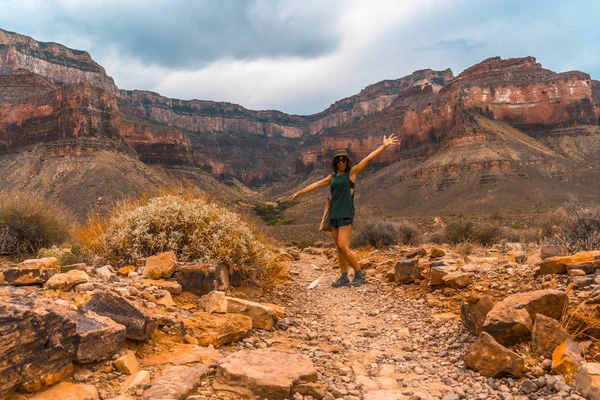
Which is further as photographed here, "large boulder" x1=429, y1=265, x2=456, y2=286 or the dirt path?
"large boulder" x1=429, y1=265, x2=456, y2=286

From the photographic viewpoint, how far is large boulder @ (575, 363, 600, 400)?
215 centimetres

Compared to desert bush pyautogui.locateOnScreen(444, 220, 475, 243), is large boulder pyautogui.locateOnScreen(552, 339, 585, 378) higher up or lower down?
higher up

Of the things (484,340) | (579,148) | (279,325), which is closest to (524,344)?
(484,340)

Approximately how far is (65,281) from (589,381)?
164 inches

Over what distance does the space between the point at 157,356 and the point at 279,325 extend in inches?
69.0

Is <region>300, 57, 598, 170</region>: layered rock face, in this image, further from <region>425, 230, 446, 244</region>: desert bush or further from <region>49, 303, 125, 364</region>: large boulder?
<region>49, 303, 125, 364</region>: large boulder

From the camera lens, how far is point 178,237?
5.54 meters

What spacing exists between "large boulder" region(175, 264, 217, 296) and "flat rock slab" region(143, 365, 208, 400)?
212cm

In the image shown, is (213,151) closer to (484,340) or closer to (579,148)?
(579,148)

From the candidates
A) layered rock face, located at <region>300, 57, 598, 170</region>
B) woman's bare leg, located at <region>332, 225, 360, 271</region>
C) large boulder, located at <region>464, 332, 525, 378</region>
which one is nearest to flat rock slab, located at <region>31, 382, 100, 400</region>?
large boulder, located at <region>464, 332, 525, 378</region>

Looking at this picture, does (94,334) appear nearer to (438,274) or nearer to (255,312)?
(255,312)

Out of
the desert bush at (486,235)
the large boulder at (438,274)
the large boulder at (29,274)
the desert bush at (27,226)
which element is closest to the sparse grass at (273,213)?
the desert bush at (486,235)

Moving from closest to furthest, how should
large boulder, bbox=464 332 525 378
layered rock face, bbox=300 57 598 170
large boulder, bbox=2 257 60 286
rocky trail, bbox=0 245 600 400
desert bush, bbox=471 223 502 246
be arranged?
rocky trail, bbox=0 245 600 400, large boulder, bbox=464 332 525 378, large boulder, bbox=2 257 60 286, desert bush, bbox=471 223 502 246, layered rock face, bbox=300 57 598 170

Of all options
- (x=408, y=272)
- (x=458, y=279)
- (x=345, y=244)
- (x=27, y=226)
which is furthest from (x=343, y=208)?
(x=27, y=226)
